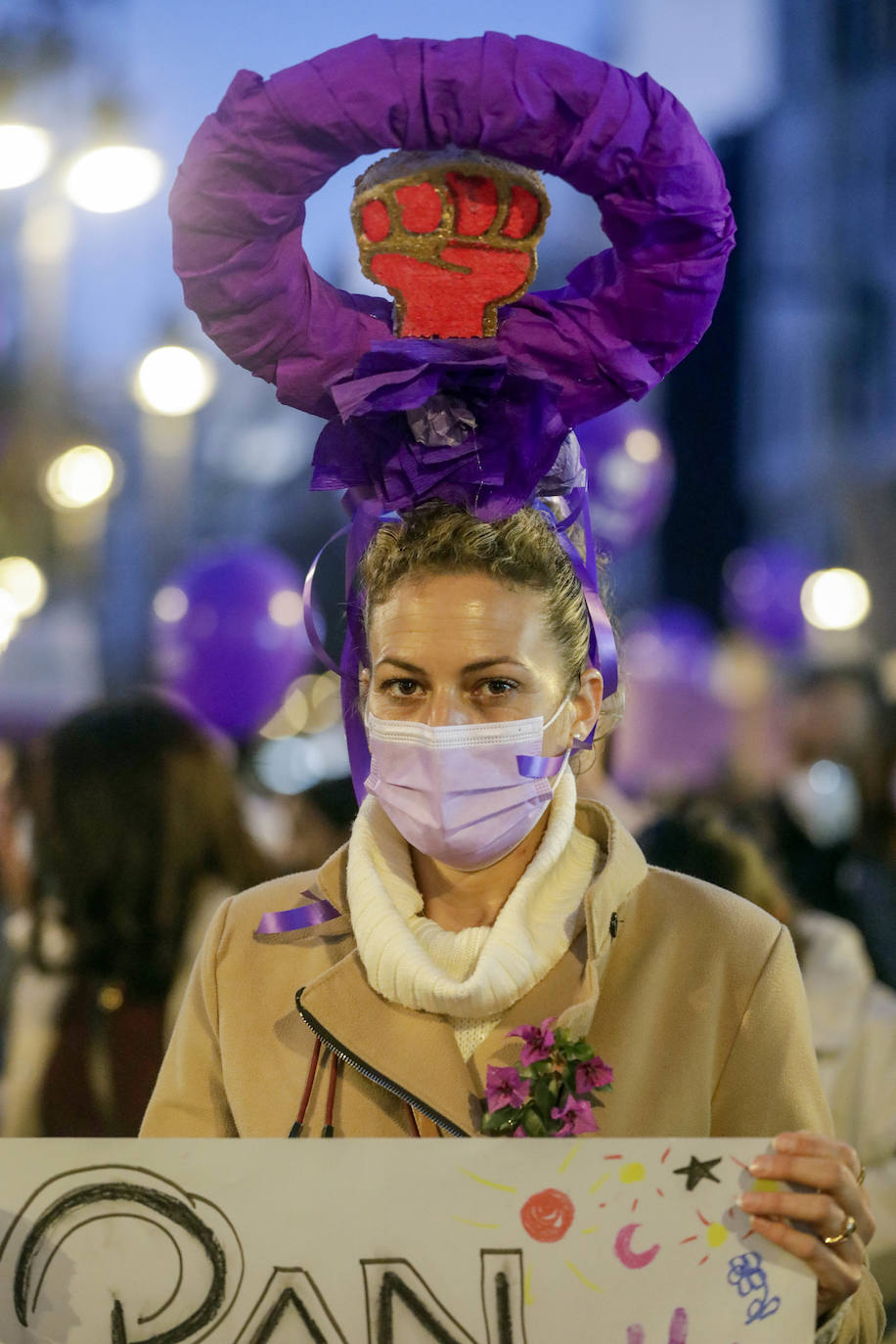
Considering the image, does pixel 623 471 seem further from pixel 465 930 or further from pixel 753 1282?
pixel 753 1282

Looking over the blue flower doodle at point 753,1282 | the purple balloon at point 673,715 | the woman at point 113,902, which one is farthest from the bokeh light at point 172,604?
the blue flower doodle at point 753,1282

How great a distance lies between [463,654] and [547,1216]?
2.66 feet

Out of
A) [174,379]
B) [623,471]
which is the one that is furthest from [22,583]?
[623,471]

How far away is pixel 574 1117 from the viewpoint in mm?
2299

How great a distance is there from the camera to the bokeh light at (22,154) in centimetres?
843

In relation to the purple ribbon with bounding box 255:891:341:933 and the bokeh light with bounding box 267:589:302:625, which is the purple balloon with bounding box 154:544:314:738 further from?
the purple ribbon with bounding box 255:891:341:933

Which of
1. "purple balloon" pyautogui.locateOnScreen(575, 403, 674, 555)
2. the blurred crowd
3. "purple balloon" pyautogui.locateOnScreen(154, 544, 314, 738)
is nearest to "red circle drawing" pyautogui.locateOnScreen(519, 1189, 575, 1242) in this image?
the blurred crowd

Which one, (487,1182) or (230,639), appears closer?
(487,1182)

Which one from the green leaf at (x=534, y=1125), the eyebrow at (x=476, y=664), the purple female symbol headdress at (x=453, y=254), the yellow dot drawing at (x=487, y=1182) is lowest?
the yellow dot drawing at (x=487, y=1182)

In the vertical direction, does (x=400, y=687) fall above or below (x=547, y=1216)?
above

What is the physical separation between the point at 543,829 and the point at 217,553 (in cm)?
644

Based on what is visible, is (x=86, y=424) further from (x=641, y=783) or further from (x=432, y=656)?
(x=432, y=656)

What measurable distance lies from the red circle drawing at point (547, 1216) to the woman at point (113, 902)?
1713mm

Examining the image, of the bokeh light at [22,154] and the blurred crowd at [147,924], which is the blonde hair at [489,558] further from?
the bokeh light at [22,154]
